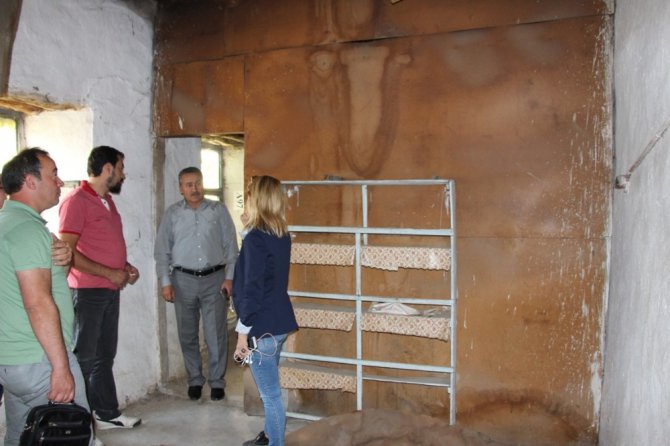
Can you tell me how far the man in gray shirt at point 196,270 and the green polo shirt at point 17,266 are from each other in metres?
1.73

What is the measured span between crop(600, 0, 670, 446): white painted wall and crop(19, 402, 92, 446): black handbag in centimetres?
207

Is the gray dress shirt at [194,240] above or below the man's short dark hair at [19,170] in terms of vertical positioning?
below

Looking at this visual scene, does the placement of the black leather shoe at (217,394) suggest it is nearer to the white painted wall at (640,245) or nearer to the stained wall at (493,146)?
the stained wall at (493,146)

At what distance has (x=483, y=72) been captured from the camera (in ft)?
10.4

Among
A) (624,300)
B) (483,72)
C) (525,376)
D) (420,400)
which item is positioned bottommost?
(420,400)

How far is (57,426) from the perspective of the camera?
6.59 feet

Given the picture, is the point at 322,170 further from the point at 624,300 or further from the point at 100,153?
the point at 624,300

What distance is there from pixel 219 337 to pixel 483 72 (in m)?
2.53

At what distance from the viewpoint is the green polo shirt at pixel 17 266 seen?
78.6 inches

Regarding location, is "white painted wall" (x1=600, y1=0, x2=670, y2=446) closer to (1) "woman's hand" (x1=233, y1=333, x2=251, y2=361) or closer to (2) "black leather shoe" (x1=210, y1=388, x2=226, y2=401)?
(1) "woman's hand" (x1=233, y1=333, x2=251, y2=361)

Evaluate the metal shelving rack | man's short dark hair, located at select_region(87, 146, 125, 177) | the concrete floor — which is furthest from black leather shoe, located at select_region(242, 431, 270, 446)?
man's short dark hair, located at select_region(87, 146, 125, 177)

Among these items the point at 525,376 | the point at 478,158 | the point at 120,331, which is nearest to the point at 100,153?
the point at 120,331

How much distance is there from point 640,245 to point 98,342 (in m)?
3.03

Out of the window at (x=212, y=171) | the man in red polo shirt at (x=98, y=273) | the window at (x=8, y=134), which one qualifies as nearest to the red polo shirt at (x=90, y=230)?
the man in red polo shirt at (x=98, y=273)
